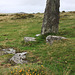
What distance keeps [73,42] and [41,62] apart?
14.5ft

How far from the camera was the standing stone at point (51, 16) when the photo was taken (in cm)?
1393

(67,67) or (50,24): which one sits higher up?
(50,24)

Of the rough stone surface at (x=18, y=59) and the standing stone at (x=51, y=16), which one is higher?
the standing stone at (x=51, y=16)

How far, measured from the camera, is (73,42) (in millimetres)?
11062

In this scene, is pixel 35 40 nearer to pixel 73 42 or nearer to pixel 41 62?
pixel 73 42

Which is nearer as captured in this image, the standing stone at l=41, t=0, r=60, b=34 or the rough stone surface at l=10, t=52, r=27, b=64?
the rough stone surface at l=10, t=52, r=27, b=64

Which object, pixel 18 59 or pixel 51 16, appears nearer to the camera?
pixel 18 59

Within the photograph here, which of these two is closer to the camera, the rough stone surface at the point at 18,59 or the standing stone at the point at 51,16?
the rough stone surface at the point at 18,59

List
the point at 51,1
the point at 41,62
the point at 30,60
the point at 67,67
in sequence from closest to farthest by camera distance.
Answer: the point at 67,67, the point at 41,62, the point at 30,60, the point at 51,1

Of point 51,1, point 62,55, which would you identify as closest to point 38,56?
point 62,55

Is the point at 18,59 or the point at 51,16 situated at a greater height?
the point at 51,16

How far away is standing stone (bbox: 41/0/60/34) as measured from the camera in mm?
13930

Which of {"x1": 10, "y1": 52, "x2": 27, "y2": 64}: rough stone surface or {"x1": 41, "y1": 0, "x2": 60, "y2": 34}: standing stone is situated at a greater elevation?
{"x1": 41, "y1": 0, "x2": 60, "y2": 34}: standing stone

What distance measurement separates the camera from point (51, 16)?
1405cm
